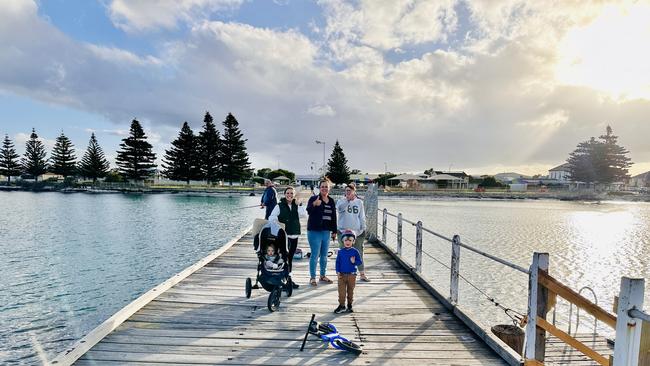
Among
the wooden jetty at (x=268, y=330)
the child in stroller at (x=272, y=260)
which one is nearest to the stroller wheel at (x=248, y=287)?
the wooden jetty at (x=268, y=330)

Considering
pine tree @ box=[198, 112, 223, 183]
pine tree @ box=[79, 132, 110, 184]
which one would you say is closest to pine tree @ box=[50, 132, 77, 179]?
pine tree @ box=[79, 132, 110, 184]

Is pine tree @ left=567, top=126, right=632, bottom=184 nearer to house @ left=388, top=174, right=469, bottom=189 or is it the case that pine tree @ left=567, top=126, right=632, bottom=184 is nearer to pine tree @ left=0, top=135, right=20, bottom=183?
house @ left=388, top=174, right=469, bottom=189

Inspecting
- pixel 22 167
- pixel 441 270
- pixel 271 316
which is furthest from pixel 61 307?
pixel 22 167

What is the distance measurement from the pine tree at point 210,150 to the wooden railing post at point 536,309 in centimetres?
7371

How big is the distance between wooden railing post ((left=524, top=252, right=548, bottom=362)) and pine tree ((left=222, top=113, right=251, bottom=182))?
72.9 metres

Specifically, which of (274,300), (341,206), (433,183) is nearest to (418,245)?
(341,206)

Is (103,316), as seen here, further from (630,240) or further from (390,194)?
(390,194)

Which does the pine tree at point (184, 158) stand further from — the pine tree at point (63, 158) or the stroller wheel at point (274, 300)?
the stroller wheel at point (274, 300)

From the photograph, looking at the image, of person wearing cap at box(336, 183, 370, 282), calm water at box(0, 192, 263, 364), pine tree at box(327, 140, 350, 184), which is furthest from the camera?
pine tree at box(327, 140, 350, 184)

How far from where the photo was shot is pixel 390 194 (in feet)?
228

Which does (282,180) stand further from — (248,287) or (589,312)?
(589,312)

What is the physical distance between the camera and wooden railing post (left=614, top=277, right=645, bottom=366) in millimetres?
2307

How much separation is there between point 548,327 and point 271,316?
10.9 feet

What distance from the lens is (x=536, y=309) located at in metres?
3.27
